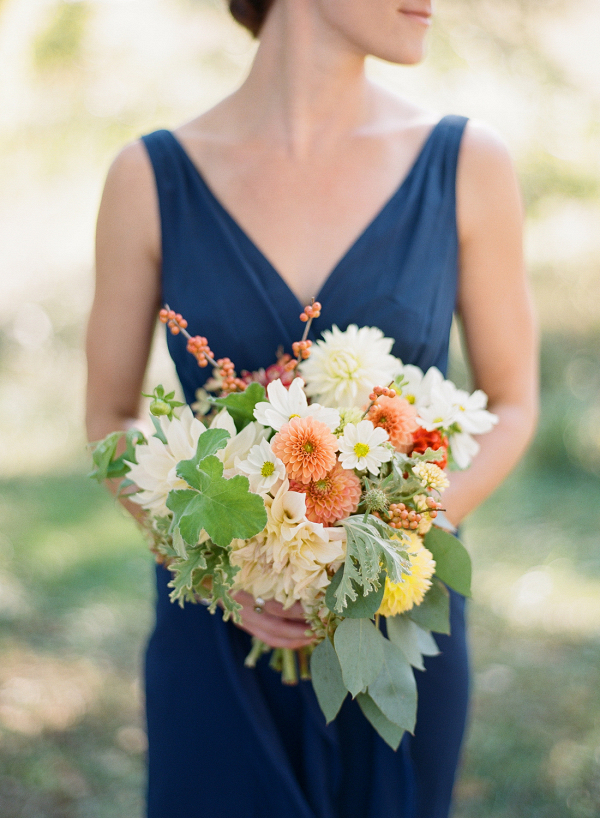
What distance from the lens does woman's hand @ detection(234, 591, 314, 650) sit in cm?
151

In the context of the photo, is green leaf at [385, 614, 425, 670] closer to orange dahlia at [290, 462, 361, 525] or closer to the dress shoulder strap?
orange dahlia at [290, 462, 361, 525]

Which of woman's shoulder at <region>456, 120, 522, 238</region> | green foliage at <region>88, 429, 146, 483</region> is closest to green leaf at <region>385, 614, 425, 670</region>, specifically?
green foliage at <region>88, 429, 146, 483</region>

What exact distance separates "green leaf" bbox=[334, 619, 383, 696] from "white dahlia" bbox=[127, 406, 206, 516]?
365 mm

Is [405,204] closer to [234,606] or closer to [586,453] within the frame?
[234,606]

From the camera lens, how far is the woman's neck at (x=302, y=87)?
1817 millimetres

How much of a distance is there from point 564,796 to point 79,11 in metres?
5.59

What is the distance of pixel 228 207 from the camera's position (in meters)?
1.91

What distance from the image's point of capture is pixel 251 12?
6.50 feet

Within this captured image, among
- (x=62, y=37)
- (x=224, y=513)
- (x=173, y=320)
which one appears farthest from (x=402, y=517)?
(x=62, y=37)

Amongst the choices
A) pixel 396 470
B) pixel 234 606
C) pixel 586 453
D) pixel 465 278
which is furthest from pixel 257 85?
pixel 586 453

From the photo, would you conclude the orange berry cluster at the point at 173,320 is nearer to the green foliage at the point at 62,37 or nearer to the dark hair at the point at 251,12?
the dark hair at the point at 251,12

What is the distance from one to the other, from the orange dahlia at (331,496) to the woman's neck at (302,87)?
1.00m

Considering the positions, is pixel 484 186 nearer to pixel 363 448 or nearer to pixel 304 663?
pixel 363 448

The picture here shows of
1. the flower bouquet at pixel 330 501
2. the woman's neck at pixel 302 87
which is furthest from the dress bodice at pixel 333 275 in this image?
the flower bouquet at pixel 330 501
